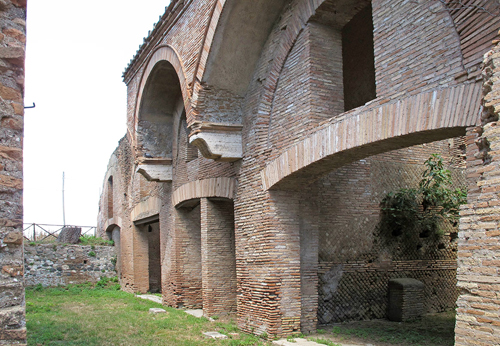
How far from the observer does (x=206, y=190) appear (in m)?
9.46

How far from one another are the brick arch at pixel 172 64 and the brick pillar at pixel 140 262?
12.0 feet

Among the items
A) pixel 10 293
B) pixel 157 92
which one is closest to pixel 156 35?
pixel 157 92

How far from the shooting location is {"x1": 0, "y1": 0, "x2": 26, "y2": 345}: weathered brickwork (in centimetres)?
313

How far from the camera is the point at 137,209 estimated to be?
14320 millimetres

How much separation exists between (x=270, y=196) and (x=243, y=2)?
305 cm

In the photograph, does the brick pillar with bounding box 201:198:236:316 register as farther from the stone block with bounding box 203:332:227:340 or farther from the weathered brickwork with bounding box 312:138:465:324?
the weathered brickwork with bounding box 312:138:465:324

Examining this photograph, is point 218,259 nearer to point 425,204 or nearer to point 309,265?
point 309,265

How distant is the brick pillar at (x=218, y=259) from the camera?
938 cm

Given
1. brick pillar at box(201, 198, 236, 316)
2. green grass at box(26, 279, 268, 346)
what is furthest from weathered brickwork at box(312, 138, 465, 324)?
brick pillar at box(201, 198, 236, 316)

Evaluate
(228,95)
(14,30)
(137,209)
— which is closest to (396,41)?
(228,95)

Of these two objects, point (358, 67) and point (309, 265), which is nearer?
point (309, 265)

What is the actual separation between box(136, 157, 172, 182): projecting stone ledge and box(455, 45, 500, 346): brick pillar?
28.6 ft

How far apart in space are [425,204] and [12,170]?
26.8 feet

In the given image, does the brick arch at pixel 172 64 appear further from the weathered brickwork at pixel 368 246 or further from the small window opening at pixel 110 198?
the small window opening at pixel 110 198
